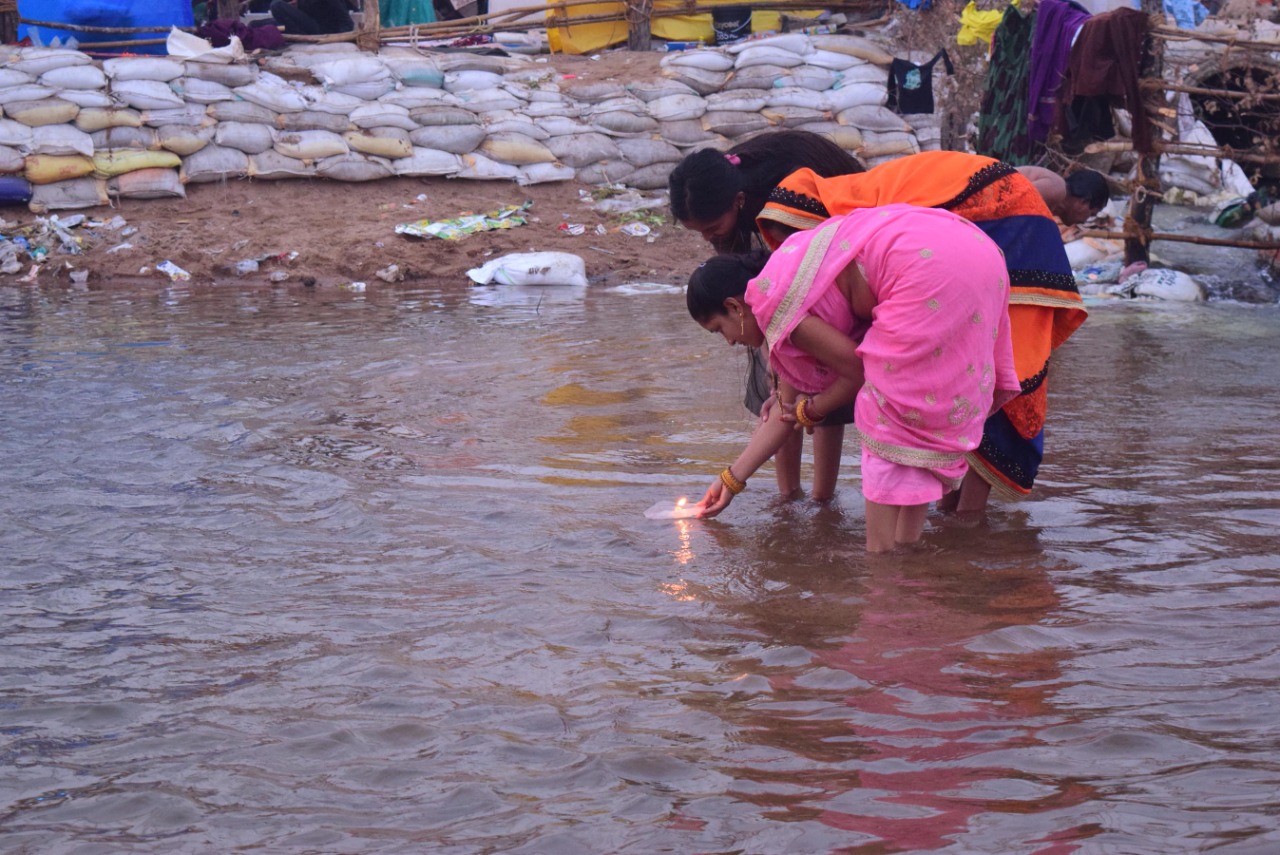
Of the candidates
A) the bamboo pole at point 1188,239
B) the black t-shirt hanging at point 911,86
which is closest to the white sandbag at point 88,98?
the black t-shirt hanging at point 911,86

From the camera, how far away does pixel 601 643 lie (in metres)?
2.48

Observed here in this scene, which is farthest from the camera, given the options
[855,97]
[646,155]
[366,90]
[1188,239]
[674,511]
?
[855,97]

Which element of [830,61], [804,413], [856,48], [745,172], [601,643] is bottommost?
[601,643]

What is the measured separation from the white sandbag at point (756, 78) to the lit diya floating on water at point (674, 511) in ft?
28.1

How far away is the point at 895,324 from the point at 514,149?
27.8 feet

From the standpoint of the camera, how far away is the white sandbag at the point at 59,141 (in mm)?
9836

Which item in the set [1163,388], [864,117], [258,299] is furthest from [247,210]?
[1163,388]

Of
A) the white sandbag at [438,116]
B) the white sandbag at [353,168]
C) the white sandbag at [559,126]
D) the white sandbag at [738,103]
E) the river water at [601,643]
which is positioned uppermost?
the white sandbag at [738,103]

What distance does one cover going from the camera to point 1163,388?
5.14 meters

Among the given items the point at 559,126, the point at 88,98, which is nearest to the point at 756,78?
the point at 559,126

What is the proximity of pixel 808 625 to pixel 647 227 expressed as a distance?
312 inches

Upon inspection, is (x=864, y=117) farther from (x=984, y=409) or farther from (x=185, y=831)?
(x=185, y=831)

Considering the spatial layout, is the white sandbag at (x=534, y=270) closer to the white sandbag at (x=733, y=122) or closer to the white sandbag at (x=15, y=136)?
the white sandbag at (x=733, y=122)

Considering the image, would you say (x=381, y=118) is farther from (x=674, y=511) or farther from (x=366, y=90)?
(x=674, y=511)
